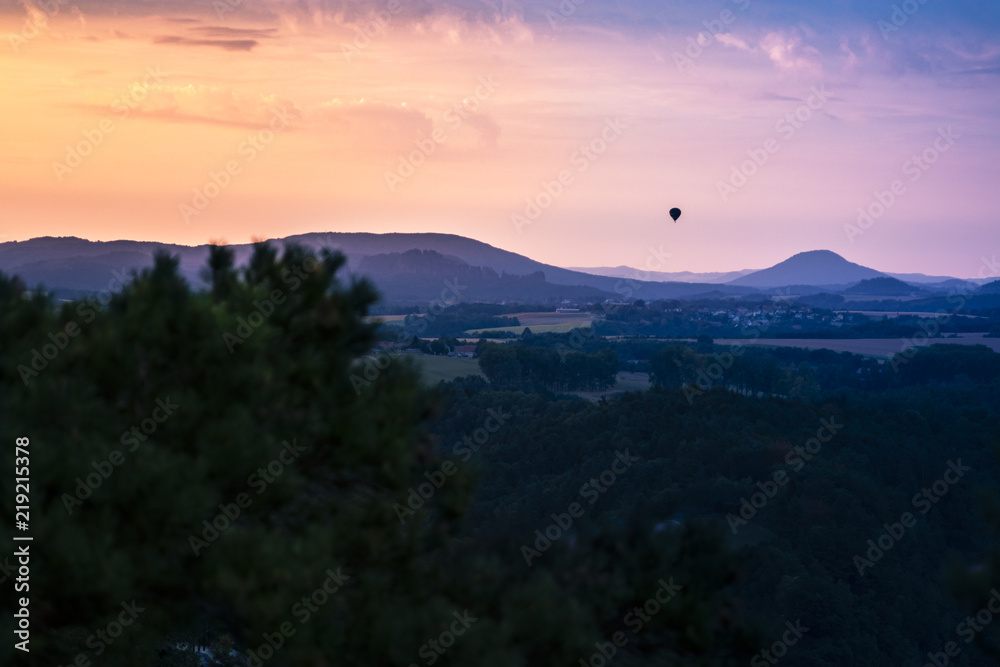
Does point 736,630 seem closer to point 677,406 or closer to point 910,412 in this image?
point 677,406

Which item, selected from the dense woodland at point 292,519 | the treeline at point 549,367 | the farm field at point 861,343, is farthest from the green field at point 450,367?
the dense woodland at point 292,519

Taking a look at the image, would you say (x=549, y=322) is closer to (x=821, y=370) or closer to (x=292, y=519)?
(x=821, y=370)

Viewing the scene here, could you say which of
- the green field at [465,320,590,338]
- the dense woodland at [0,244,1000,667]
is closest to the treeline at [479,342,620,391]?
the green field at [465,320,590,338]

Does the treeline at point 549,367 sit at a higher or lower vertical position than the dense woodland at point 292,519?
lower

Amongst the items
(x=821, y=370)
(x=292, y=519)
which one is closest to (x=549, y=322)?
(x=821, y=370)

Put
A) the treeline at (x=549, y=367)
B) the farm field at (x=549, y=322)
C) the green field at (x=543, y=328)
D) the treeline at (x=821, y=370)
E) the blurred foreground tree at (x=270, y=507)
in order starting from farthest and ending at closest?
1. the farm field at (x=549, y=322)
2. the green field at (x=543, y=328)
3. the treeline at (x=821, y=370)
4. the treeline at (x=549, y=367)
5. the blurred foreground tree at (x=270, y=507)

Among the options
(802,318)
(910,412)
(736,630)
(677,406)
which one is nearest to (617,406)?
(677,406)

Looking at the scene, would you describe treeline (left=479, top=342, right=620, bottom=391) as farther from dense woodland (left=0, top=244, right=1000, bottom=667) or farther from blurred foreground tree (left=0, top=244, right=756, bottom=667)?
blurred foreground tree (left=0, top=244, right=756, bottom=667)

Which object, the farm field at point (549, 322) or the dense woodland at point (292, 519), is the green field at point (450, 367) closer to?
the farm field at point (549, 322)

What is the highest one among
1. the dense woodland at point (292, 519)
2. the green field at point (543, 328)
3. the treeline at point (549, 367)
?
the dense woodland at point (292, 519)
